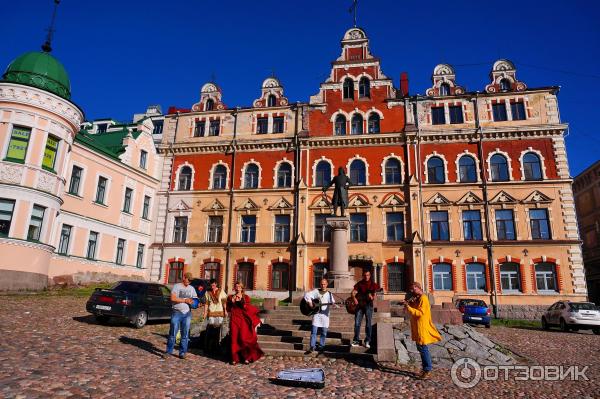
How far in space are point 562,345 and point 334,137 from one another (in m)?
21.0

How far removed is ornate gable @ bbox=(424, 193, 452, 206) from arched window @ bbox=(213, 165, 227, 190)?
53.4 ft

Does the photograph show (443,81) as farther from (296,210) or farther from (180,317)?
(180,317)

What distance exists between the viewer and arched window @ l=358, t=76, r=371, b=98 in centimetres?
3306

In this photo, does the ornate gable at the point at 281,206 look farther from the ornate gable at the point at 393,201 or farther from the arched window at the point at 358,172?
the ornate gable at the point at 393,201

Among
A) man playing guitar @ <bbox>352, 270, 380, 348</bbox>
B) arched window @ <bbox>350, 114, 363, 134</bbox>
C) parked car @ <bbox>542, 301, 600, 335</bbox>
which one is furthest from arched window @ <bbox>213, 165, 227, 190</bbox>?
parked car @ <bbox>542, 301, 600, 335</bbox>

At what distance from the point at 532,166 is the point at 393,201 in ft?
34.3

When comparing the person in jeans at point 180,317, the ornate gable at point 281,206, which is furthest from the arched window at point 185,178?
the person in jeans at point 180,317

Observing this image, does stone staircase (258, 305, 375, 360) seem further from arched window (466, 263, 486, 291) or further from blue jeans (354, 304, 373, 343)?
arched window (466, 263, 486, 291)

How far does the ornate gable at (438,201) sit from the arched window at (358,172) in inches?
194

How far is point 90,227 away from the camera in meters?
27.9

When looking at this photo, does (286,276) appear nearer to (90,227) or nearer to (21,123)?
(90,227)

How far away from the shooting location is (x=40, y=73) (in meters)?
23.4

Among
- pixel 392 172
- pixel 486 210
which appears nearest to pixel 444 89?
pixel 392 172

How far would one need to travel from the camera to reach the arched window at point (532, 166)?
29.4 meters
